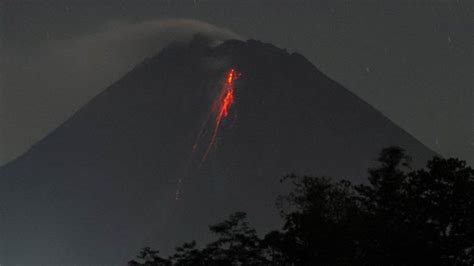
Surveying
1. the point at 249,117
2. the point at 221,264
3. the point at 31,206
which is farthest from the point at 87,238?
the point at 221,264

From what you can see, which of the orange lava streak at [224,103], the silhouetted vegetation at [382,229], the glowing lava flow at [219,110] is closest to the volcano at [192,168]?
the glowing lava flow at [219,110]

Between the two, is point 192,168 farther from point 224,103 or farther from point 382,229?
point 382,229

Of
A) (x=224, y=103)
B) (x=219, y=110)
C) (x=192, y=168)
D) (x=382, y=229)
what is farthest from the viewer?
(x=224, y=103)

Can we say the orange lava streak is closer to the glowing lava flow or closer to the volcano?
the glowing lava flow

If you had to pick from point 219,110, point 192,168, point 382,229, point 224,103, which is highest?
point 224,103

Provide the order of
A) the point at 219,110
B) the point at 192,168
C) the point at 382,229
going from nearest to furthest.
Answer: the point at 382,229, the point at 192,168, the point at 219,110

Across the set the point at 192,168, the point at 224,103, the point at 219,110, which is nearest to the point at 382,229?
the point at 192,168
